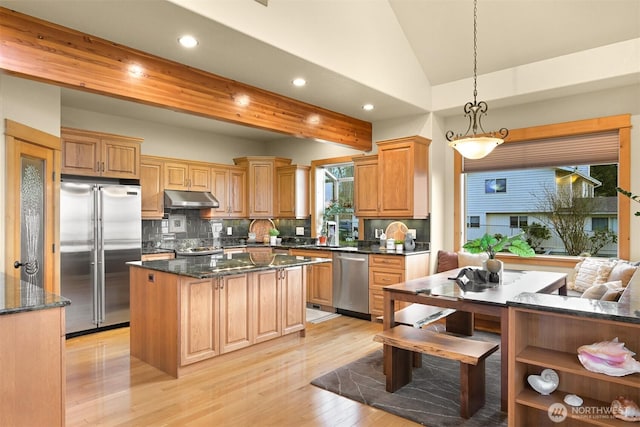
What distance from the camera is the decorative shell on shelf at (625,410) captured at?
6.07 ft

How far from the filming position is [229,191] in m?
6.70

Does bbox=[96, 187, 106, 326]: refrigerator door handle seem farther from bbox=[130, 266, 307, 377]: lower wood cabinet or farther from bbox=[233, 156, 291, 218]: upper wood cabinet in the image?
bbox=[233, 156, 291, 218]: upper wood cabinet

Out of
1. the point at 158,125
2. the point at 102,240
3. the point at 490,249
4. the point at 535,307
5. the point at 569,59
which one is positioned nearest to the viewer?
the point at 535,307

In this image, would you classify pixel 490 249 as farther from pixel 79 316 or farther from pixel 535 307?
pixel 79 316

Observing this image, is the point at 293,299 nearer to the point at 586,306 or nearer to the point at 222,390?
the point at 222,390

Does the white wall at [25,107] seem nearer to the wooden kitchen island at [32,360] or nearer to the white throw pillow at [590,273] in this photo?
the wooden kitchen island at [32,360]

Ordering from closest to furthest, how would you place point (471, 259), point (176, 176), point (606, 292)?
1. point (606, 292)
2. point (471, 259)
3. point (176, 176)

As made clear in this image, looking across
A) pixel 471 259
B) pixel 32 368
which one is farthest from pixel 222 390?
pixel 471 259

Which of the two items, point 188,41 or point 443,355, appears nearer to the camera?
point 443,355

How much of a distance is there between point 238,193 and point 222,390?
414cm

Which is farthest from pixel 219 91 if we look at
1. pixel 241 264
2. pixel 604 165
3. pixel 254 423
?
pixel 604 165

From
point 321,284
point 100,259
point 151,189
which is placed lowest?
point 321,284

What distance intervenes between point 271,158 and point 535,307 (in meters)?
5.39

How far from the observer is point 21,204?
3.51 metres
